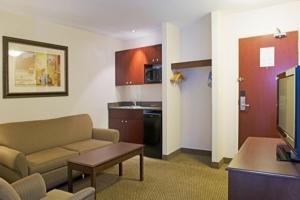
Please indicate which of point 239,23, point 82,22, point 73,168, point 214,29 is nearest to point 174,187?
point 73,168

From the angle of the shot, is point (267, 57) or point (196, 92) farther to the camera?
point (196, 92)

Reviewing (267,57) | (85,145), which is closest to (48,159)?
(85,145)

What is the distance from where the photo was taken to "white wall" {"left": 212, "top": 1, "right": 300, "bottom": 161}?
140 inches

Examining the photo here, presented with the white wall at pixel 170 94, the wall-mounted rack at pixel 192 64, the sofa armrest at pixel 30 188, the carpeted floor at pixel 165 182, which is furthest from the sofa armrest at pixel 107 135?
the sofa armrest at pixel 30 188

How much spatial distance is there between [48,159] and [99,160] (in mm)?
754

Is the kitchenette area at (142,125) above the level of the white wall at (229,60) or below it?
below

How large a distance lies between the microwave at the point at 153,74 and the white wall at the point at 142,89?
0.28 metres

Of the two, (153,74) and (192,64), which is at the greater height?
(192,64)

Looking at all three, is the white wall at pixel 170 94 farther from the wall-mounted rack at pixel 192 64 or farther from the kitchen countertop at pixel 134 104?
the kitchen countertop at pixel 134 104

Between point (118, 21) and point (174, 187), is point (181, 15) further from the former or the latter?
point (174, 187)

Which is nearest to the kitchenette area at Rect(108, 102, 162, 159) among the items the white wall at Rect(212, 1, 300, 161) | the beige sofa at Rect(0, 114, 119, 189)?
the beige sofa at Rect(0, 114, 119, 189)

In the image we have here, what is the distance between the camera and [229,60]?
386 cm

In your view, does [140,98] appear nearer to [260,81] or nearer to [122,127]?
[122,127]

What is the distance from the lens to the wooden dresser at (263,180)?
133 centimetres
